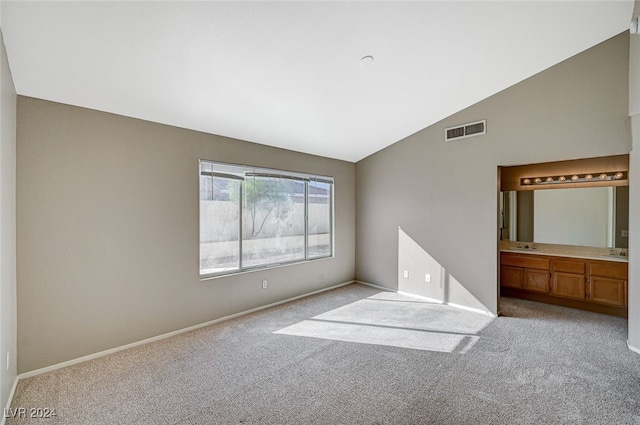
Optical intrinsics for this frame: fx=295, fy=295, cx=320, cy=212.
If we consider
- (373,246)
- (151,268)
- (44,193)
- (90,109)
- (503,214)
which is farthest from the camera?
(373,246)

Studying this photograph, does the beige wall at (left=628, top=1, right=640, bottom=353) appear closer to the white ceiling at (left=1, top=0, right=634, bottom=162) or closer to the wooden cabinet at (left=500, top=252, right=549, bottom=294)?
the white ceiling at (left=1, top=0, right=634, bottom=162)

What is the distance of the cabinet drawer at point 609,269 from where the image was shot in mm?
3818

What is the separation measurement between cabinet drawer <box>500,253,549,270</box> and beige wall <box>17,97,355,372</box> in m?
4.29

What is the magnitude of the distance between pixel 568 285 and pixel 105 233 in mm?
5979

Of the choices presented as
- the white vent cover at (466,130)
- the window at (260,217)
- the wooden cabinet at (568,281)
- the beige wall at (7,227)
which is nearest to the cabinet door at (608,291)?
the wooden cabinet at (568,281)

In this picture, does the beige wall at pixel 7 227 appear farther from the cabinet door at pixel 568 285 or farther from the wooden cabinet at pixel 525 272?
the cabinet door at pixel 568 285

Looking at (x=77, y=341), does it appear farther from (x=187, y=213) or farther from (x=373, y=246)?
(x=373, y=246)

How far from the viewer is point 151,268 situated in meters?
3.32

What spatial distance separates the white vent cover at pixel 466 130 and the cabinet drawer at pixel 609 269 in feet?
7.69

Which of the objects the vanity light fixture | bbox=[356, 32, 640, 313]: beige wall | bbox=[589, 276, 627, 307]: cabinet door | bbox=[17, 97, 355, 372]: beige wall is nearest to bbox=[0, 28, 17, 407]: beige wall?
bbox=[17, 97, 355, 372]: beige wall

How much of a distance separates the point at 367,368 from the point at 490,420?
100 cm

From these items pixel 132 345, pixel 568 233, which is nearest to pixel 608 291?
pixel 568 233

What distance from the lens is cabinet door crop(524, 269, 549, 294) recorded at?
448 centimetres

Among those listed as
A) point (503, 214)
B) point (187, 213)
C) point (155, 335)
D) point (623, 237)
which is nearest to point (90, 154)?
point (187, 213)
